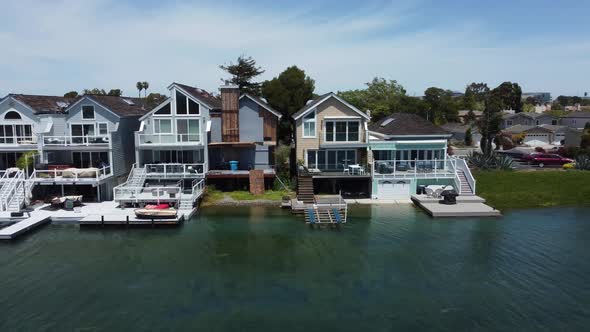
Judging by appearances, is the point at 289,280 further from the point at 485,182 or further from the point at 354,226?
the point at 485,182

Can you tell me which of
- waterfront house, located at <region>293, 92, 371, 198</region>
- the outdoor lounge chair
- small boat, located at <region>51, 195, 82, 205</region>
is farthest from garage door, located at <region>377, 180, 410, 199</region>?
small boat, located at <region>51, 195, 82, 205</region>

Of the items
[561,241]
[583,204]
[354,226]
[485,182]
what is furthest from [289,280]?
[583,204]

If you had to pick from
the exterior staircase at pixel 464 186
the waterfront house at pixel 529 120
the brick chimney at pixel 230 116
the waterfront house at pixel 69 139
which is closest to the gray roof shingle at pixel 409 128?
the exterior staircase at pixel 464 186

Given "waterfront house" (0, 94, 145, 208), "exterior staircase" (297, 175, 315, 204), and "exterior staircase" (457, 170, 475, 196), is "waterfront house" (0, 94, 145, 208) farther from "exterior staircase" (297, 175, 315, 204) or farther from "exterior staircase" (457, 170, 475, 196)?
"exterior staircase" (457, 170, 475, 196)

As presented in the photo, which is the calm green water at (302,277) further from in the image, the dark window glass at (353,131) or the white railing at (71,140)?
the dark window glass at (353,131)

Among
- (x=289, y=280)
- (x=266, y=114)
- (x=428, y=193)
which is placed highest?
(x=266, y=114)

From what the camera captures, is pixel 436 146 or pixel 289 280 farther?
pixel 436 146

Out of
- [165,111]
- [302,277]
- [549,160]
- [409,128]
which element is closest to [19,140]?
[165,111]

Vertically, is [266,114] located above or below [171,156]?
above
